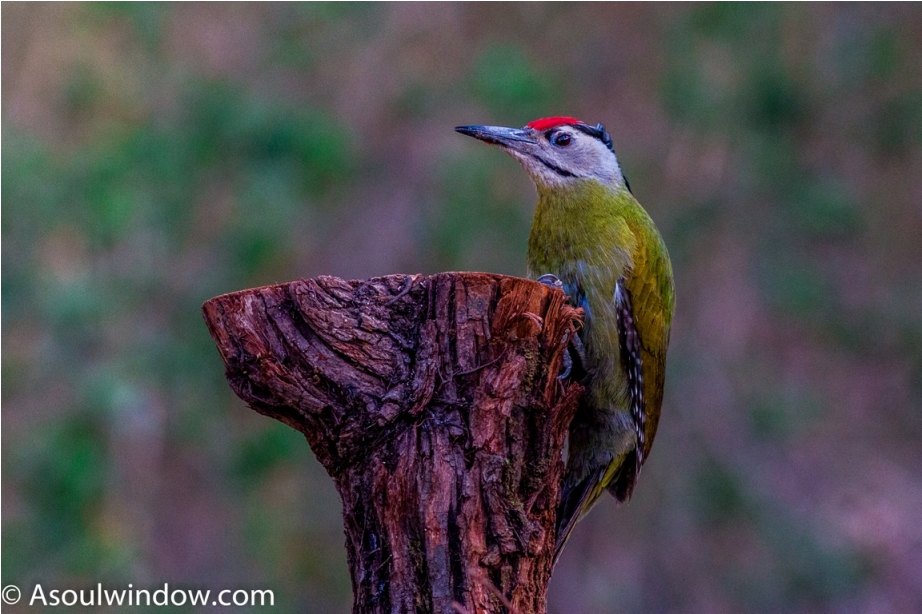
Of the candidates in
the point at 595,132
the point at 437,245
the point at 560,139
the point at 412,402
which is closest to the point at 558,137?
the point at 560,139

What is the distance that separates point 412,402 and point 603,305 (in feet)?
4.83

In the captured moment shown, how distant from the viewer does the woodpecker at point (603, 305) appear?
13.9 feet

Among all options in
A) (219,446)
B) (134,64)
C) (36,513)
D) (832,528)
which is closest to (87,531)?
(36,513)

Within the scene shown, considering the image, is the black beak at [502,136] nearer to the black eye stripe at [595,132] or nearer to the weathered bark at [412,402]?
the black eye stripe at [595,132]

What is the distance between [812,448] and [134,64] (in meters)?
6.50

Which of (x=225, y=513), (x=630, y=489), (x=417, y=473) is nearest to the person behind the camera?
(x=417, y=473)

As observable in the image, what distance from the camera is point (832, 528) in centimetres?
831

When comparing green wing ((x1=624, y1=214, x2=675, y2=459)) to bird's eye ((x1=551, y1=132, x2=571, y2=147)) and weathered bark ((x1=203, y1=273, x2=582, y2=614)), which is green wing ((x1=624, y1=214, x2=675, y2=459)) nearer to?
bird's eye ((x1=551, y1=132, x2=571, y2=147))

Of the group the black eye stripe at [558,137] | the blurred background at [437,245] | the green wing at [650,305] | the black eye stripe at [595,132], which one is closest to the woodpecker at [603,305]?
the green wing at [650,305]

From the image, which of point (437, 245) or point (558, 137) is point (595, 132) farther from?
point (437, 245)

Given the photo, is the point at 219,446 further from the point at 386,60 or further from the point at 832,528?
the point at 832,528

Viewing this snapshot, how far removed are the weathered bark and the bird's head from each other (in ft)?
5.61

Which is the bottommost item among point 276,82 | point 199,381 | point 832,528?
point 832,528

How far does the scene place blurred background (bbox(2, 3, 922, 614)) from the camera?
6773 millimetres
